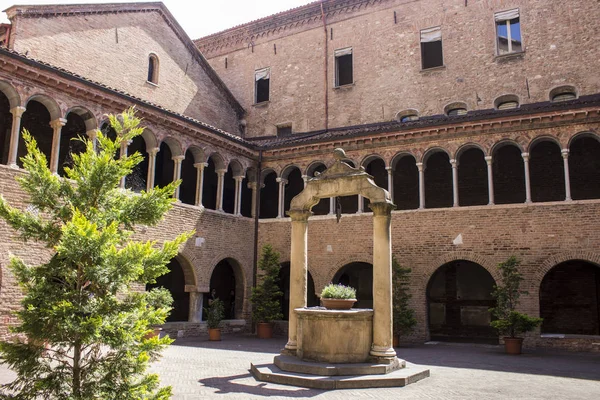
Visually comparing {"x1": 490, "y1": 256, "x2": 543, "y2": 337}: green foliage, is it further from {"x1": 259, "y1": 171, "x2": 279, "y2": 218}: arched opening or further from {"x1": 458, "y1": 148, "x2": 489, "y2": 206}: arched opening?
{"x1": 259, "y1": 171, "x2": 279, "y2": 218}: arched opening

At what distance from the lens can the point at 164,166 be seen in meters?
19.4

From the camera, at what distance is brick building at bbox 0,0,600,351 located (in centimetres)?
1531

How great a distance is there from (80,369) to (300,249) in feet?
20.9

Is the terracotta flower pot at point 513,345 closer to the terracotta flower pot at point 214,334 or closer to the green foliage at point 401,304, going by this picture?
the green foliage at point 401,304

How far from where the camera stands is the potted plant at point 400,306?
1557 centimetres

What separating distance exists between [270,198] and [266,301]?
4.69 m

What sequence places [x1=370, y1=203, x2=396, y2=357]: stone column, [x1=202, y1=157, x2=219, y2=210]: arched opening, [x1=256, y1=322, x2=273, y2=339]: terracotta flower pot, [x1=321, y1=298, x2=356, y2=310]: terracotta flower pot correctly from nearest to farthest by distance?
[x1=370, y1=203, x2=396, y2=357]: stone column < [x1=321, y1=298, x2=356, y2=310]: terracotta flower pot < [x1=256, y1=322, x2=273, y2=339]: terracotta flower pot < [x1=202, y1=157, x2=219, y2=210]: arched opening

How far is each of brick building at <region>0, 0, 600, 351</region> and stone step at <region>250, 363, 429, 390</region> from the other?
22.6 feet

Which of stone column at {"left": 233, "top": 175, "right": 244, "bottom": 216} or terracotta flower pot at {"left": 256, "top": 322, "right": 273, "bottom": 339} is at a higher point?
stone column at {"left": 233, "top": 175, "right": 244, "bottom": 216}

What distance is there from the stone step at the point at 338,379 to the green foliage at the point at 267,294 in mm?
8309

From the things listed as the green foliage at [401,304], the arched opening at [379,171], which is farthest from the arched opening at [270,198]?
the green foliage at [401,304]

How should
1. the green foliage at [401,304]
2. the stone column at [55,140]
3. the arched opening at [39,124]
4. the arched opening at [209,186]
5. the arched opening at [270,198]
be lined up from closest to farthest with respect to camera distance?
the stone column at [55,140], the arched opening at [39,124], the green foliage at [401,304], the arched opening at [209,186], the arched opening at [270,198]

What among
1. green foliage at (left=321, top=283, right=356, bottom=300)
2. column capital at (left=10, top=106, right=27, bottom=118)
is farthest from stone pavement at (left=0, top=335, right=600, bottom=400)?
column capital at (left=10, top=106, right=27, bottom=118)

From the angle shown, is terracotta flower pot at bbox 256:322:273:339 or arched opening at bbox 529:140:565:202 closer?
arched opening at bbox 529:140:565:202
